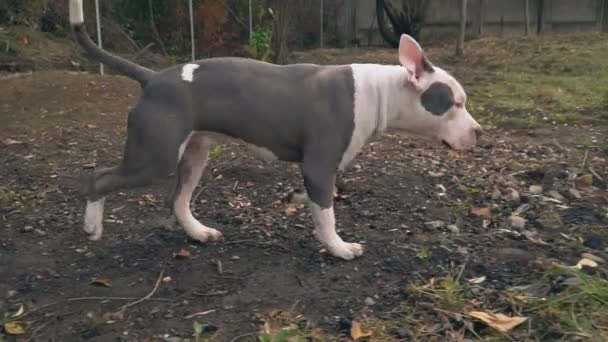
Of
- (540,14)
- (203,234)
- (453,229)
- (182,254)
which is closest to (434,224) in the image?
(453,229)

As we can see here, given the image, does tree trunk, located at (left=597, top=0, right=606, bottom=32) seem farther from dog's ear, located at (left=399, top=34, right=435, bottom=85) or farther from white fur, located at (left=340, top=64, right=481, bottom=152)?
dog's ear, located at (left=399, top=34, right=435, bottom=85)

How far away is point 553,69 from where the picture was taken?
9.37m

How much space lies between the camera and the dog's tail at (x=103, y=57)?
3.79 metres

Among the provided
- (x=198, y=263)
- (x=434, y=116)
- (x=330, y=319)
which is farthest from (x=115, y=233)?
(x=434, y=116)

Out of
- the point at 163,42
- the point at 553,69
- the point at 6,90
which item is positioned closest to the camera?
the point at 6,90

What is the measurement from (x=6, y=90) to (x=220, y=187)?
3.20 m

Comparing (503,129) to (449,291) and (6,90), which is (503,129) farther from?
(6,90)

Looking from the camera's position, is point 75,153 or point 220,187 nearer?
point 220,187

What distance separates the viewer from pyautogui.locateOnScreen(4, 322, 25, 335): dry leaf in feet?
10.6

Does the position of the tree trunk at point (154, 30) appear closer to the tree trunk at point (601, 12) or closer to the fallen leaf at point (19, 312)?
the fallen leaf at point (19, 312)

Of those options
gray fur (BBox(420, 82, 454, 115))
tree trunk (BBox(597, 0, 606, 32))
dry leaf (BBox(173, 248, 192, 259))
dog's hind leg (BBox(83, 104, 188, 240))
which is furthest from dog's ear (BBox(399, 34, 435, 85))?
tree trunk (BBox(597, 0, 606, 32))

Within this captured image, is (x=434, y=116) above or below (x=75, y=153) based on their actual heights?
above

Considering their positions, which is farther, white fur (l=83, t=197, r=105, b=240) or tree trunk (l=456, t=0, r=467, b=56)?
tree trunk (l=456, t=0, r=467, b=56)

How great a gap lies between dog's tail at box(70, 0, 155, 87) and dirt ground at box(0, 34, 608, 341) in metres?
0.93
